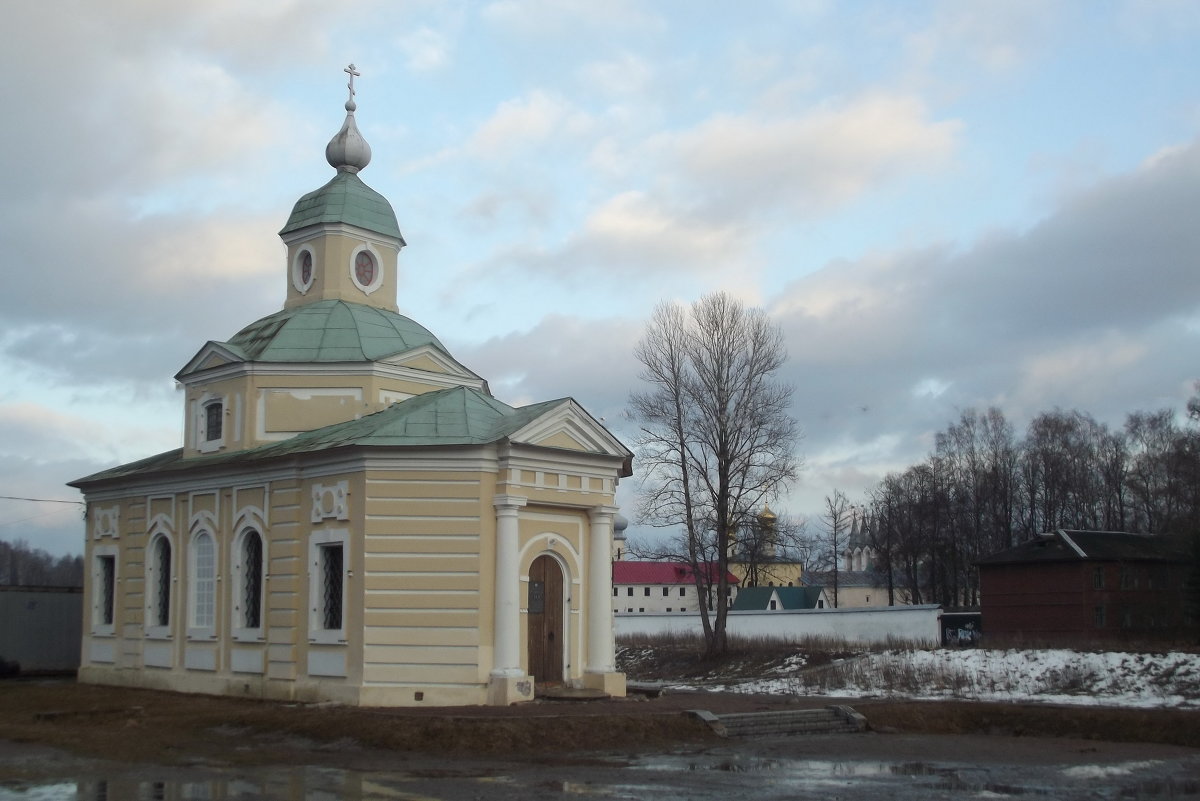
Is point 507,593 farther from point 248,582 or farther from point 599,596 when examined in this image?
point 248,582

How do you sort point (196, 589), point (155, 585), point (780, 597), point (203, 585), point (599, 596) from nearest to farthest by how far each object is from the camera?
point (599, 596), point (203, 585), point (196, 589), point (155, 585), point (780, 597)

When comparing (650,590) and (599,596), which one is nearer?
(599,596)

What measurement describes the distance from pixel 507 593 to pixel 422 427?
3.62m

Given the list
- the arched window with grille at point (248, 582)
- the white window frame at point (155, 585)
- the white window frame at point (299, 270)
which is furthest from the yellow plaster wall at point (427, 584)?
the white window frame at point (299, 270)

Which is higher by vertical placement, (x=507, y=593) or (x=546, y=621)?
(x=507, y=593)

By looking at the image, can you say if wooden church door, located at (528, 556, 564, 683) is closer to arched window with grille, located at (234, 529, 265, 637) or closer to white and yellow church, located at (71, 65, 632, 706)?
white and yellow church, located at (71, 65, 632, 706)

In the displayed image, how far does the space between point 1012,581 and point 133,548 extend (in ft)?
101

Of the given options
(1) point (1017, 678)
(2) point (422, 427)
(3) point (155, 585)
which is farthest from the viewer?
(1) point (1017, 678)

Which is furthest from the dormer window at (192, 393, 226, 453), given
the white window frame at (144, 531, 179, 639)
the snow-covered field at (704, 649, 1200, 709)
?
the snow-covered field at (704, 649, 1200, 709)

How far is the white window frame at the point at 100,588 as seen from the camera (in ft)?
93.2

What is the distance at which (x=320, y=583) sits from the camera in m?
23.2

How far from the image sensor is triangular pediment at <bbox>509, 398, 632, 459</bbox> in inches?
898

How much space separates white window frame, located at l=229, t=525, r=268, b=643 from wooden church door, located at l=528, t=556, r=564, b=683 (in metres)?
5.51

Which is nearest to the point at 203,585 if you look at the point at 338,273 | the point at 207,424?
the point at 207,424
